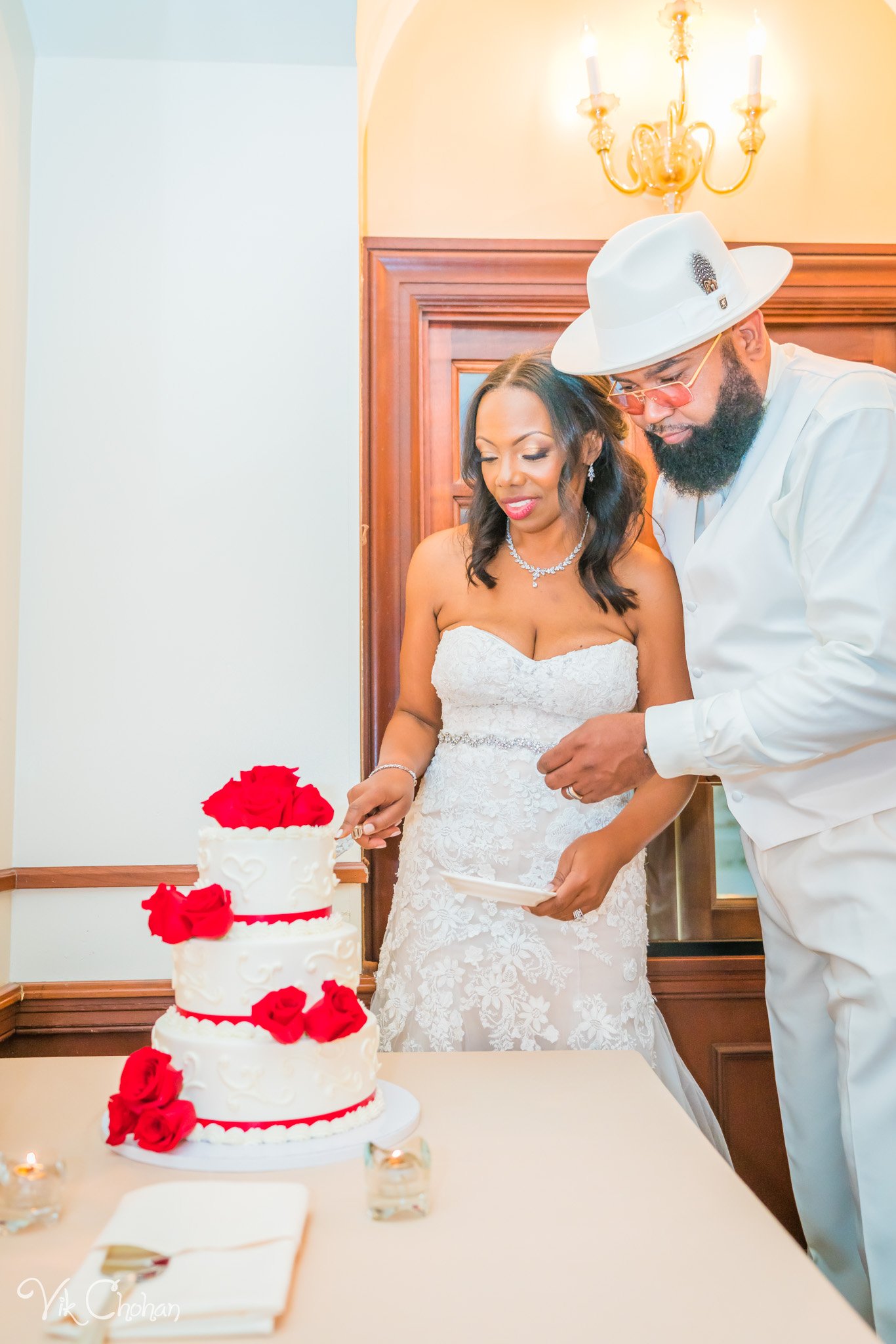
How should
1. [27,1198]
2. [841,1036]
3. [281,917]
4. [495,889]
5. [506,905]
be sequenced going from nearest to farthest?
[27,1198]
[281,917]
[495,889]
[841,1036]
[506,905]

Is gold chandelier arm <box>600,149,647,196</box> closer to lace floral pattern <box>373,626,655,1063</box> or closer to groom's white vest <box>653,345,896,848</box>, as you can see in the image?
groom's white vest <box>653,345,896,848</box>

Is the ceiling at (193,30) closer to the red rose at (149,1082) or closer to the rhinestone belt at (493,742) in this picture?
the rhinestone belt at (493,742)

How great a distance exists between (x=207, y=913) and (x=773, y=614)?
114 centimetres

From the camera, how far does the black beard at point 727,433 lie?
2.04 m

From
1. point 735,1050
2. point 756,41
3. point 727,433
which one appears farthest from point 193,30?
point 735,1050

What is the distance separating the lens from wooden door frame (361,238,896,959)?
10.4 ft

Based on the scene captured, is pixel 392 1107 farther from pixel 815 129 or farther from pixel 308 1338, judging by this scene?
pixel 815 129

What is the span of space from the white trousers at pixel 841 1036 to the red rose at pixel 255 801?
3.27 feet

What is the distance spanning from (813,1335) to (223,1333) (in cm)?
53

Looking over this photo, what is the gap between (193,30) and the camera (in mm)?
2711

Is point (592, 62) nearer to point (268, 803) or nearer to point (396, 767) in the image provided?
point (396, 767)

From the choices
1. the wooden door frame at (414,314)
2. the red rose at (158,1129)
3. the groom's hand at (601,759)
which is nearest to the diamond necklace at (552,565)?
the groom's hand at (601,759)

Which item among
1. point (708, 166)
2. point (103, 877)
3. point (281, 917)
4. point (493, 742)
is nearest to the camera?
point (281, 917)

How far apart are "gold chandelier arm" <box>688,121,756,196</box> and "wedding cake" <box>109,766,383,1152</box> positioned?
8.28 feet
